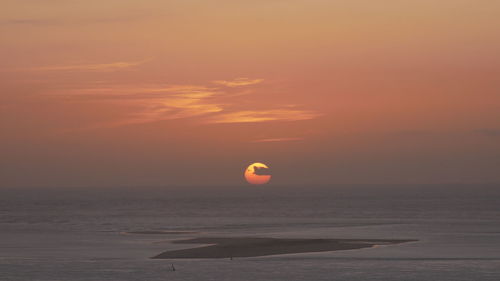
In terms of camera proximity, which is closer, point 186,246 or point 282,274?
point 282,274

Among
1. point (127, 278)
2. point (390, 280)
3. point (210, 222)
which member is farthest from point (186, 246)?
point (210, 222)

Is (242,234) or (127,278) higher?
(242,234)

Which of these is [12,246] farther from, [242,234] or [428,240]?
[428,240]

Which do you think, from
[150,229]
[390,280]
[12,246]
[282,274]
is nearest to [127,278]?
[282,274]

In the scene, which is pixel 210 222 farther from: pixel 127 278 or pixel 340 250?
pixel 127 278

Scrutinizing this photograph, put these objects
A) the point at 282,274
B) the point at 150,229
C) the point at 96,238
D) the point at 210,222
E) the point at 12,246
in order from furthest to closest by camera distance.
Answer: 1. the point at 210,222
2. the point at 150,229
3. the point at 96,238
4. the point at 12,246
5. the point at 282,274

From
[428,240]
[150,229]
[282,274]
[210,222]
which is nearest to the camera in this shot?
[282,274]

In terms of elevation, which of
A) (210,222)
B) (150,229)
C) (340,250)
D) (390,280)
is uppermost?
(210,222)
